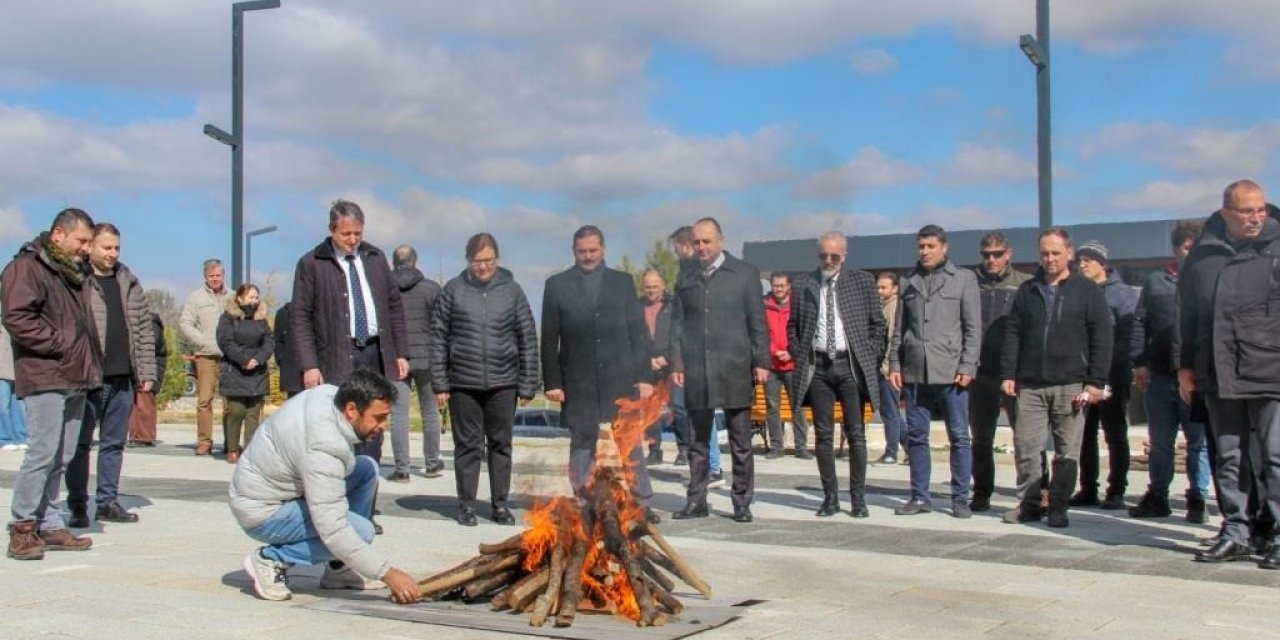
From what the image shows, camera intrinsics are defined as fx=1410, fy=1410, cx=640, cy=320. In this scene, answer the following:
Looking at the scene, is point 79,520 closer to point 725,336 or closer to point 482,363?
point 482,363

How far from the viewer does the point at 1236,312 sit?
811 centimetres

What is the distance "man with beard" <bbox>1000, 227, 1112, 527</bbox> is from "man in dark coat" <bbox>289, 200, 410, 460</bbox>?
4.38 meters

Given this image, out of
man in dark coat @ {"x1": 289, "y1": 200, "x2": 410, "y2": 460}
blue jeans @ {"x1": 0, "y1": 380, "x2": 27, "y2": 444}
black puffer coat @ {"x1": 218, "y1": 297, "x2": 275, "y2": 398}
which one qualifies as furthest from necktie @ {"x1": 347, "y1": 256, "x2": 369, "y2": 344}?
blue jeans @ {"x1": 0, "y1": 380, "x2": 27, "y2": 444}

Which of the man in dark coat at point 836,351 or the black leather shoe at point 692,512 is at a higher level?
the man in dark coat at point 836,351

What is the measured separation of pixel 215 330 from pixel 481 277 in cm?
654

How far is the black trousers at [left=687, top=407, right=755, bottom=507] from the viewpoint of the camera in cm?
995

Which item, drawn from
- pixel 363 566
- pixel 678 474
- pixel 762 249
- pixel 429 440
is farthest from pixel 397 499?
pixel 762 249

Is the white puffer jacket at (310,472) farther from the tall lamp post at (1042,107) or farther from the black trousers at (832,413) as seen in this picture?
the tall lamp post at (1042,107)

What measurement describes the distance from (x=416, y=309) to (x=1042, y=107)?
7.12 m

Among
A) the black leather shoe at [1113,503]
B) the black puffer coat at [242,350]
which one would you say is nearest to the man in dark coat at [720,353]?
the black leather shoe at [1113,503]

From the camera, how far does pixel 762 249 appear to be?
27.2m

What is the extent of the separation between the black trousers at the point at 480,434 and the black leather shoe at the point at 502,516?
4.2 inches

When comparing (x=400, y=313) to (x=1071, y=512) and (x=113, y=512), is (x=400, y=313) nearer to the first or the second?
(x=113, y=512)

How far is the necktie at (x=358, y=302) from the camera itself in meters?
9.15
